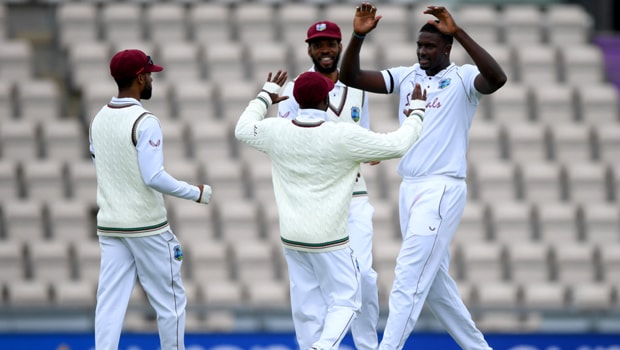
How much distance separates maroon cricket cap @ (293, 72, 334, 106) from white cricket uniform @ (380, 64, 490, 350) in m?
0.78

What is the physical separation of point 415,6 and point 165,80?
10.4 feet

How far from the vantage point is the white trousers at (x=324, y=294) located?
6012mm

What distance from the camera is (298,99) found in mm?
5973

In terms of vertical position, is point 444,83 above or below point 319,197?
above

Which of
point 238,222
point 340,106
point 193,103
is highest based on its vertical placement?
point 340,106

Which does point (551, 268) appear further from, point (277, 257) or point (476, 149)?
point (277, 257)

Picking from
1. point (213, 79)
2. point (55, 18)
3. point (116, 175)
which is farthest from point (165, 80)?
point (116, 175)

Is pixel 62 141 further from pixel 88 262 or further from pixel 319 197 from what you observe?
pixel 319 197

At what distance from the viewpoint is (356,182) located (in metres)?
6.70

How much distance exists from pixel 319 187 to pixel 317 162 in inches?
5.6

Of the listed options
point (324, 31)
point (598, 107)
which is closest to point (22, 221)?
point (324, 31)

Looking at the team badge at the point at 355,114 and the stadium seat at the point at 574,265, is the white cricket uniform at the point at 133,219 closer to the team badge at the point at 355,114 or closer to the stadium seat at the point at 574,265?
the team badge at the point at 355,114

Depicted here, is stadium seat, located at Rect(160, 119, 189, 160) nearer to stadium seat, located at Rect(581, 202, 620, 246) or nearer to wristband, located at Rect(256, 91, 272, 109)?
stadium seat, located at Rect(581, 202, 620, 246)

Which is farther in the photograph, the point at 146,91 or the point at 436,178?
the point at 436,178
